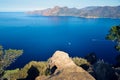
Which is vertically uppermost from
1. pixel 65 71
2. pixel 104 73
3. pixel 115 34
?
pixel 115 34

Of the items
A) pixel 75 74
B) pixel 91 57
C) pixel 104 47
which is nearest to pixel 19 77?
pixel 75 74

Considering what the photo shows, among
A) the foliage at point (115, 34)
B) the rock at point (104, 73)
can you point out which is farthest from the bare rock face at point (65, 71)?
the foliage at point (115, 34)

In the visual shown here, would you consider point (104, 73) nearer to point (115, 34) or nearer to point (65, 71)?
point (65, 71)

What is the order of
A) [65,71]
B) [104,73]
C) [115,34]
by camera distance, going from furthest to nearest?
[115,34] → [104,73] → [65,71]

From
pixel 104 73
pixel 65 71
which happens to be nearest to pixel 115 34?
pixel 104 73

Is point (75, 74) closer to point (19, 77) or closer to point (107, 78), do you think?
point (107, 78)

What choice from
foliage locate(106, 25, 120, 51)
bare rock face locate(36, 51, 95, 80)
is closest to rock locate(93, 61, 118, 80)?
bare rock face locate(36, 51, 95, 80)

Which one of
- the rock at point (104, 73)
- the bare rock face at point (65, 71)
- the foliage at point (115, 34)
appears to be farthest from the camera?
the foliage at point (115, 34)

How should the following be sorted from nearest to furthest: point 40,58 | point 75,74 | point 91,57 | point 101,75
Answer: point 75,74, point 101,75, point 91,57, point 40,58

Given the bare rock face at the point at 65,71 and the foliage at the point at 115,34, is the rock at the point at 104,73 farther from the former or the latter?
the foliage at the point at 115,34
